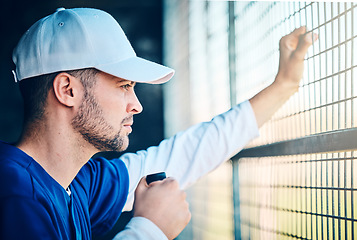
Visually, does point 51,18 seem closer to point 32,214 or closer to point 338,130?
point 32,214

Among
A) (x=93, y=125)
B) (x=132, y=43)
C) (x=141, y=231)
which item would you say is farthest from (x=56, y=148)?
(x=132, y=43)

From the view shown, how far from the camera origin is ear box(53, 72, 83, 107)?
113 cm

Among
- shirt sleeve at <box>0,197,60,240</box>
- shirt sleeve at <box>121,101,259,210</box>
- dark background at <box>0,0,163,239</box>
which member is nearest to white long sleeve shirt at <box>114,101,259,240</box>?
shirt sleeve at <box>121,101,259,210</box>

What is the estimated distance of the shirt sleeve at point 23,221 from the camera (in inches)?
32.2

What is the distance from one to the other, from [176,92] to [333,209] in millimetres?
1748

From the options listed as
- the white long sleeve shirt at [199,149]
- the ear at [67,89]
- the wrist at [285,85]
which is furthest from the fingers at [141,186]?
the wrist at [285,85]

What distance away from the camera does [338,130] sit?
0.94 metres

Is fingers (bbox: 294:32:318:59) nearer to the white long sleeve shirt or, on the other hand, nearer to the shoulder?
the white long sleeve shirt

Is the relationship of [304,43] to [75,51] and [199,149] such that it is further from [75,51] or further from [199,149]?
[75,51]

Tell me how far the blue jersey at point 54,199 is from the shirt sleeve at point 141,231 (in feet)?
0.48

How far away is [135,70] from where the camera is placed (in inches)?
45.7

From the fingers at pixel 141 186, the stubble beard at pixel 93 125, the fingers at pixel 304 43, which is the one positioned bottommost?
the fingers at pixel 141 186

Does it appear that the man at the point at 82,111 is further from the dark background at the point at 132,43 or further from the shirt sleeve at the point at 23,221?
the dark background at the point at 132,43

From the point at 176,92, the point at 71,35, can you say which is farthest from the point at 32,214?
the point at 176,92
